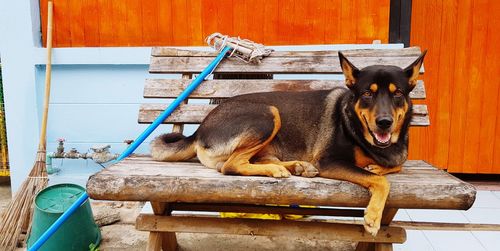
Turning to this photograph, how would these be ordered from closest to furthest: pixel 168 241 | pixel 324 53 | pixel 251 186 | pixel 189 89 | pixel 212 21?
pixel 251 186
pixel 168 241
pixel 189 89
pixel 324 53
pixel 212 21

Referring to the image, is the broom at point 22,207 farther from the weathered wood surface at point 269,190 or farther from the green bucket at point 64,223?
the weathered wood surface at point 269,190

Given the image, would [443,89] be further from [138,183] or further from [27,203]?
[27,203]

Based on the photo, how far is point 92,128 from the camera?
373cm

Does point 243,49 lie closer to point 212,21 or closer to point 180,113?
point 180,113

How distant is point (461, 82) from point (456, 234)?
1.72m

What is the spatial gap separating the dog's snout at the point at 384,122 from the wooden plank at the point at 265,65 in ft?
3.60

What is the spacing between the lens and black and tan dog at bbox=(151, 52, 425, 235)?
1.78 meters

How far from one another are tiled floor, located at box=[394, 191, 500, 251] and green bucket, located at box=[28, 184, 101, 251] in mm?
2299

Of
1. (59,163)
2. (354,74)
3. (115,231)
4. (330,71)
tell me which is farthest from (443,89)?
(59,163)

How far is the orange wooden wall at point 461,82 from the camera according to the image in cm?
381

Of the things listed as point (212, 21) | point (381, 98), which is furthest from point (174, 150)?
point (212, 21)

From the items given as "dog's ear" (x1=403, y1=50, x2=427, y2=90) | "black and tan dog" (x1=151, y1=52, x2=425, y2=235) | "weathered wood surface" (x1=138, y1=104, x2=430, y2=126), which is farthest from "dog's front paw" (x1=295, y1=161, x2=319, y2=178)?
"weathered wood surface" (x1=138, y1=104, x2=430, y2=126)

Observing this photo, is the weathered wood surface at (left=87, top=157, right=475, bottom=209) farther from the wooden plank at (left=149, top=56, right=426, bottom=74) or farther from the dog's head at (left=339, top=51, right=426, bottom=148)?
the wooden plank at (left=149, top=56, right=426, bottom=74)

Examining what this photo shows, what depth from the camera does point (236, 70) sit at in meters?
2.85
